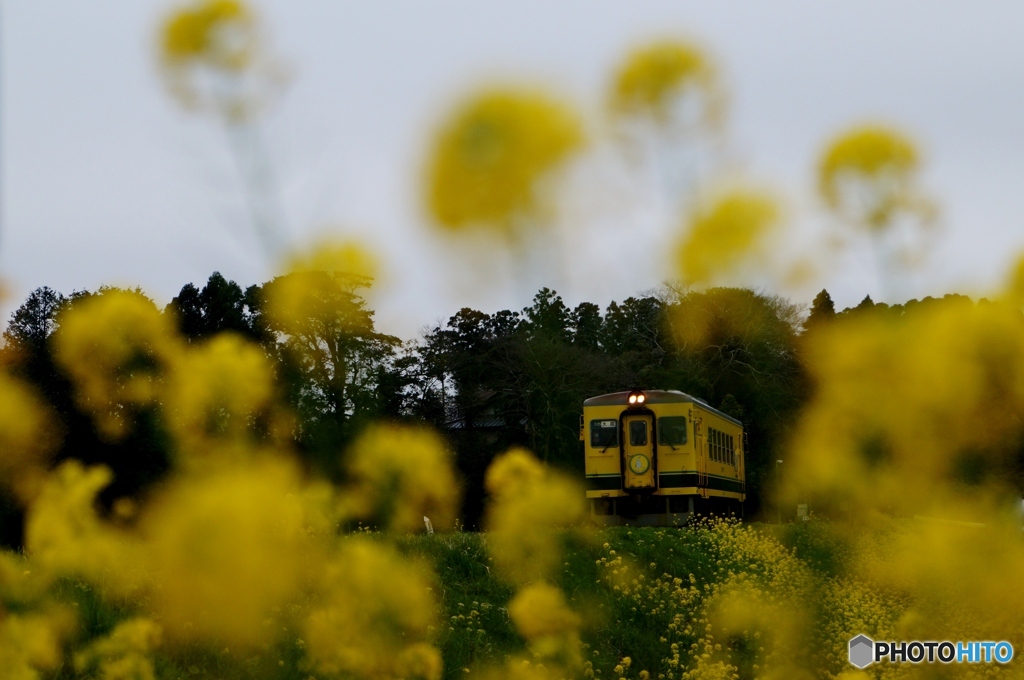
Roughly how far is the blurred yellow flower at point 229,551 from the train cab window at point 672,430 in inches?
417

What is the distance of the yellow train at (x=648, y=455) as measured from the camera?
61.2 ft

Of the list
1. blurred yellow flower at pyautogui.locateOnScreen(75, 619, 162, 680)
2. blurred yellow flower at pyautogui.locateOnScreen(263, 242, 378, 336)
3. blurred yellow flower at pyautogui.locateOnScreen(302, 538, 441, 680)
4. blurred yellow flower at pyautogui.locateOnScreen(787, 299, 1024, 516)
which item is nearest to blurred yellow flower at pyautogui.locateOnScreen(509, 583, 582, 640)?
blurred yellow flower at pyautogui.locateOnScreen(302, 538, 441, 680)

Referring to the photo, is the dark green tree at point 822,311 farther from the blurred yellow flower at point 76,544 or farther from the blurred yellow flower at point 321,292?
the blurred yellow flower at point 76,544

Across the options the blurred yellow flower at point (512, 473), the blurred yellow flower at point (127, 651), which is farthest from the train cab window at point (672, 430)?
the blurred yellow flower at point (127, 651)

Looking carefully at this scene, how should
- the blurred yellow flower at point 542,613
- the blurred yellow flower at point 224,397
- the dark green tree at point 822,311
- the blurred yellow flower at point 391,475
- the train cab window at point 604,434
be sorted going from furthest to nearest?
the train cab window at point 604,434 < the blurred yellow flower at point 542,613 < the blurred yellow flower at point 391,475 < the dark green tree at point 822,311 < the blurred yellow flower at point 224,397

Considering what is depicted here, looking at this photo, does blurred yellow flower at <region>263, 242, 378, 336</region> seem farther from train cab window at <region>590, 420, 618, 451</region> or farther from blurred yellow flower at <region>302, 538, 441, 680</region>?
train cab window at <region>590, 420, 618, 451</region>

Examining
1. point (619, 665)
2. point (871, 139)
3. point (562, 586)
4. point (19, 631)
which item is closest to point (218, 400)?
point (19, 631)

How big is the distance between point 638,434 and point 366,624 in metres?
11.4

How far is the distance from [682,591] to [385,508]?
150 inches

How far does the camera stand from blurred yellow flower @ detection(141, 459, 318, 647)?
5.92 meters

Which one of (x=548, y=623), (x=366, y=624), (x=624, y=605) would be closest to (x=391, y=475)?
(x=548, y=623)

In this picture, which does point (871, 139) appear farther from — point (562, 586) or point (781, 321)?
point (562, 586)

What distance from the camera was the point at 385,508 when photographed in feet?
44.7

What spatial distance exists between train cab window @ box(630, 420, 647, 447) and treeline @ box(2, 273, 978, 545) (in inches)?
42.1
